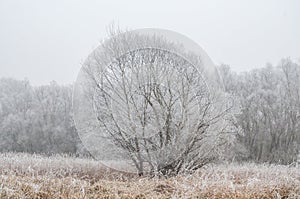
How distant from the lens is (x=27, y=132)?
813 inches

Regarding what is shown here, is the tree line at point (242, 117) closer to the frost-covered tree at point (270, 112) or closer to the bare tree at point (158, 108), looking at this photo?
the frost-covered tree at point (270, 112)

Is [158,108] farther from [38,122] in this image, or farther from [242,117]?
Answer: [38,122]

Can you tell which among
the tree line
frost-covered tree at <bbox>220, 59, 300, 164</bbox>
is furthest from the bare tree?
frost-covered tree at <bbox>220, 59, 300, 164</bbox>

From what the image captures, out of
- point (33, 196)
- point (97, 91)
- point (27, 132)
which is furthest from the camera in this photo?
point (27, 132)

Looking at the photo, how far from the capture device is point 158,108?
24.5 feet

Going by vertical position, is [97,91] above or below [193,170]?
above

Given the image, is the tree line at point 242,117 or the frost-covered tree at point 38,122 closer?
the tree line at point 242,117

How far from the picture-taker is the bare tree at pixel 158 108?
23.8ft

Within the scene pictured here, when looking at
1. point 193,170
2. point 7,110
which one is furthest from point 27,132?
point 193,170

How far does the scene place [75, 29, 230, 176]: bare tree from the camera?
725 cm

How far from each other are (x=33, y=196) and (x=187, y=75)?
4.48m

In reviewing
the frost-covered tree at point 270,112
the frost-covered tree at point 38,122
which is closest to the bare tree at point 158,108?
the frost-covered tree at point 270,112

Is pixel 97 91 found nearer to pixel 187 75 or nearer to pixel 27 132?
pixel 187 75

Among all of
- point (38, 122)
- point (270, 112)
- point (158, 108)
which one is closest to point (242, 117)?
point (270, 112)
